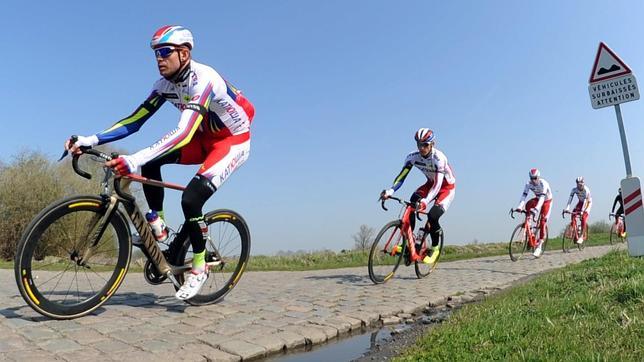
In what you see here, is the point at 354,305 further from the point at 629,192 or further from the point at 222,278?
the point at 629,192

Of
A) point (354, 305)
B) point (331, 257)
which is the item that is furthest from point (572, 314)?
point (331, 257)

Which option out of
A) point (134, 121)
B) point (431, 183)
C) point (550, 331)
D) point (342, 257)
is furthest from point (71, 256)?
point (342, 257)

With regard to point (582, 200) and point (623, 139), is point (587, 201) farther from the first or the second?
point (623, 139)

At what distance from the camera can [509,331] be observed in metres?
3.34

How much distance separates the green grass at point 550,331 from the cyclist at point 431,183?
376 centimetres

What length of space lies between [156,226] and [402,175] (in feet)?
16.7

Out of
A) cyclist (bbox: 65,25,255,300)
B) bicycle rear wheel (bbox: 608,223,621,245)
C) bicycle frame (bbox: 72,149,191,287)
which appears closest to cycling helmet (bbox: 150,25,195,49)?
cyclist (bbox: 65,25,255,300)

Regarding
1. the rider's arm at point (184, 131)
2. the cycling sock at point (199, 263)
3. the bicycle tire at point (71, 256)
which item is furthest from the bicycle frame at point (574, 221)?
the bicycle tire at point (71, 256)

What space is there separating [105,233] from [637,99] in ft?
25.9

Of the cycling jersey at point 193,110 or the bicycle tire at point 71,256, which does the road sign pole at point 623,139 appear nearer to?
the cycling jersey at point 193,110

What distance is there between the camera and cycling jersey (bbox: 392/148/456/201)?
8.38m

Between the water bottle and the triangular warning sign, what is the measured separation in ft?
23.9

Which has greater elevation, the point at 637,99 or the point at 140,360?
the point at 637,99

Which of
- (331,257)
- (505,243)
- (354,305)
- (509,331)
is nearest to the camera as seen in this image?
(509,331)
